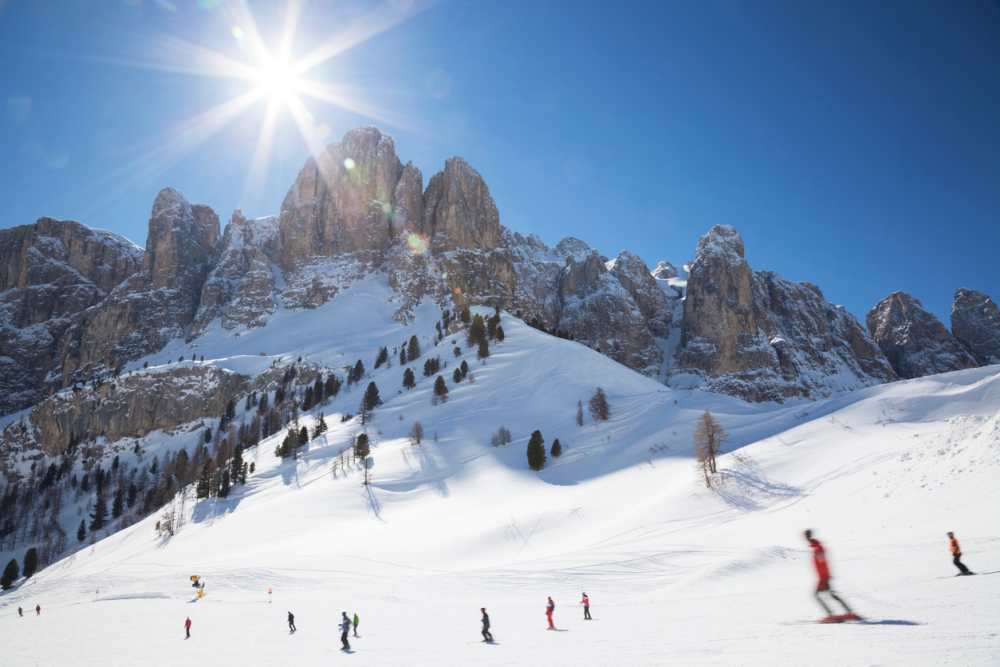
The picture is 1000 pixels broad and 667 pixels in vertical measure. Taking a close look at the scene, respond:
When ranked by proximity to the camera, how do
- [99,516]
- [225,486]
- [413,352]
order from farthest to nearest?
1. [413,352]
2. [99,516]
3. [225,486]

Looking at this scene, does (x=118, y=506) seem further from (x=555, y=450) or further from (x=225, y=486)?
(x=555, y=450)

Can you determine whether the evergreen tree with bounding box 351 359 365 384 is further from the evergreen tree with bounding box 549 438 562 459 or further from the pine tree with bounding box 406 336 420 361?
the evergreen tree with bounding box 549 438 562 459

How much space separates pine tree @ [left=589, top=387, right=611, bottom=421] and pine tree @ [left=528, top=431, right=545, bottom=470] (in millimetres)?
15800

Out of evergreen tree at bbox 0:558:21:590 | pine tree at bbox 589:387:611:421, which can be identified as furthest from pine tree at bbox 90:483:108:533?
pine tree at bbox 589:387:611:421

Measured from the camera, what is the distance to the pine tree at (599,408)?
86.4 m

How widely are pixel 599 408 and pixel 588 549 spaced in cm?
5045

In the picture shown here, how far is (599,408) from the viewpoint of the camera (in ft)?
288

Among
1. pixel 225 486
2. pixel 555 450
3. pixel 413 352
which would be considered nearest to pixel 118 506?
pixel 225 486

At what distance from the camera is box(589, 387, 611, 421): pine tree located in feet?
283

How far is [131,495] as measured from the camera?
438ft

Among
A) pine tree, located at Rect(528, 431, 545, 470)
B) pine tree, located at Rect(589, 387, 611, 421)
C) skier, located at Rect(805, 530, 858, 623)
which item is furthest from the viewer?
pine tree, located at Rect(589, 387, 611, 421)

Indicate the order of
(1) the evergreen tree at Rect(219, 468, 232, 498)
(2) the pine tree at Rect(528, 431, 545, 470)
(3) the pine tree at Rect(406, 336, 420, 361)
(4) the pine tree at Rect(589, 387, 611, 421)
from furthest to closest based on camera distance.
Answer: (3) the pine tree at Rect(406, 336, 420, 361)
(4) the pine tree at Rect(589, 387, 611, 421)
(1) the evergreen tree at Rect(219, 468, 232, 498)
(2) the pine tree at Rect(528, 431, 545, 470)

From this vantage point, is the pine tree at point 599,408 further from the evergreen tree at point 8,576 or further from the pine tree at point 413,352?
the evergreen tree at point 8,576

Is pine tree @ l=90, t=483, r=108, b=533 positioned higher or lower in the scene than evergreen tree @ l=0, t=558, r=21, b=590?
higher
